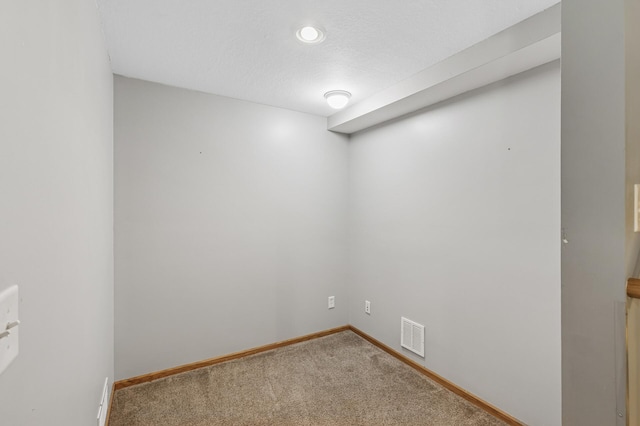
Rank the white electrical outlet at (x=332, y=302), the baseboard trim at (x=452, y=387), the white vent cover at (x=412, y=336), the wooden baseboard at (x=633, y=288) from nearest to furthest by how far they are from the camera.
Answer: the wooden baseboard at (x=633, y=288), the baseboard trim at (x=452, y=387), the white vent cover at (x=412, y=336), the white electrical outlet at (x=332, y=302)

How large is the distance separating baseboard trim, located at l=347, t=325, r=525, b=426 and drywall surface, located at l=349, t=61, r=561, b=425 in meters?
0.04

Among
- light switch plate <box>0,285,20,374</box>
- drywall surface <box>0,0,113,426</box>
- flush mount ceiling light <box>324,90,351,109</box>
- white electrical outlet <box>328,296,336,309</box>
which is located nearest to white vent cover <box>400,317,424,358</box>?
white electrical outlet <box>328,296,336,309</box>

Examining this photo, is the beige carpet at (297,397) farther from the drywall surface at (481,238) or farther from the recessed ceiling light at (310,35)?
the recessed ceiling light at (310,35)

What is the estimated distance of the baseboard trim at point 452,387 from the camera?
193 cm

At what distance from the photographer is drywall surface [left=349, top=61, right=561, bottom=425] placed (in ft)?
5.81

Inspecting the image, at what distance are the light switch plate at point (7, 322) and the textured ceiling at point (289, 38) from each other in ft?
4.88

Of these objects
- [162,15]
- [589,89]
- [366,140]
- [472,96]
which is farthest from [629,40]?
[366,140]

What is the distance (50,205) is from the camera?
2.74 ft

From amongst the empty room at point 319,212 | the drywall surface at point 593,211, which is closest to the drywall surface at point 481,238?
the empty room at point 319,212

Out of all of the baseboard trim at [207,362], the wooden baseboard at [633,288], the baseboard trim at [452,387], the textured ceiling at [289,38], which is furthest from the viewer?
the baseboard trim at [207,362]

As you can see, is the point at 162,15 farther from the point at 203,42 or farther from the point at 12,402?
the point at 12,402

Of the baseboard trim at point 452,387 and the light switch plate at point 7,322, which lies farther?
the baseboard trim at point 452,387

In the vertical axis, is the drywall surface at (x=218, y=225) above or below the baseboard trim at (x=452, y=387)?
above

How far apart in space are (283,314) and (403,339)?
115cm
